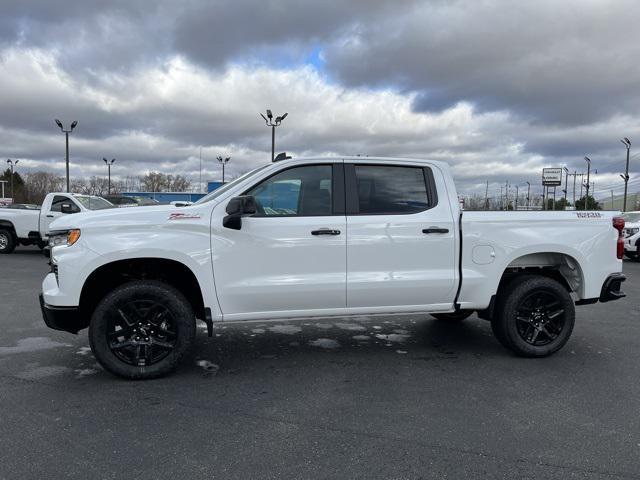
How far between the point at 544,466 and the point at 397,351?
2.39 m

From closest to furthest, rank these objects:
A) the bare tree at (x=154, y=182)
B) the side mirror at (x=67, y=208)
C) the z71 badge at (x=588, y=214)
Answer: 1. the z71 badge at (x=588, y=214)
2. the side mirror at (x=67, y=208)
3. the bare tree at (x=154, y=182)

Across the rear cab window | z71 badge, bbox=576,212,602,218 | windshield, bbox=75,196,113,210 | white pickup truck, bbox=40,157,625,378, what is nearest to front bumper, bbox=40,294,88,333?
white pickup truck, bbox=40,157,625,378

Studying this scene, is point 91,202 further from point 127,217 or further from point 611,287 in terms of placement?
point 611,287

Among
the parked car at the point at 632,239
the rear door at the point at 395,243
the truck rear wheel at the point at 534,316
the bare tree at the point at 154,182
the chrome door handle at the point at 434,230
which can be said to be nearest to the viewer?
the rear door at the point at 395,243

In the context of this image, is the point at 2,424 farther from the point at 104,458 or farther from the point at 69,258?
the point at 69,258

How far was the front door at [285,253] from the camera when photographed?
4.40m

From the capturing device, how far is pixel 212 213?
14.4 ft

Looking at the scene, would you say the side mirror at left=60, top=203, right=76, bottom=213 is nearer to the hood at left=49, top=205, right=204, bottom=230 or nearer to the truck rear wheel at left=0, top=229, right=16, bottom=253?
the truck rear wheel at left=0, top=229, right=16, bottom=253

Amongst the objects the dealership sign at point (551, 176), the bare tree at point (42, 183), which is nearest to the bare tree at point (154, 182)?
the bare tree at point (42, 183)

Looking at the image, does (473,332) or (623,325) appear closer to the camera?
(473,332)

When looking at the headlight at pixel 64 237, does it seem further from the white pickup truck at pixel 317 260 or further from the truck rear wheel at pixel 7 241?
the truck rear wheel at pixel 7 241

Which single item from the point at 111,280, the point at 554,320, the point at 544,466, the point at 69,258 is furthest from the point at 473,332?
the point at 69,258

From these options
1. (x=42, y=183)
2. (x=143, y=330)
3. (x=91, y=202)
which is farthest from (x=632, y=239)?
(x=42, y=183)

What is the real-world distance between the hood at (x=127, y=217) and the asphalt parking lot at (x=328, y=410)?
1349 millimetres
